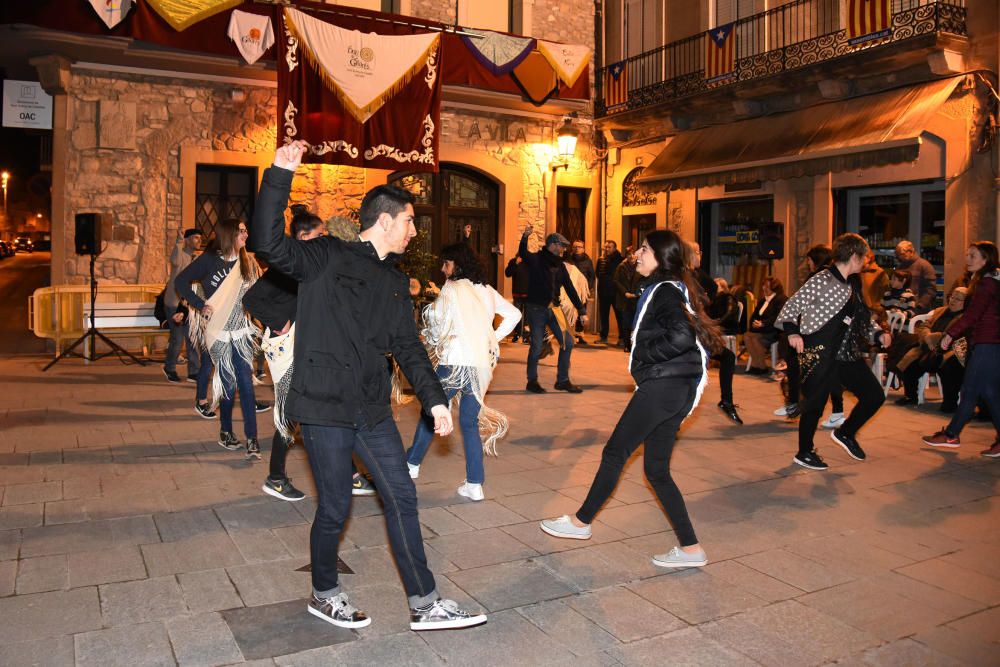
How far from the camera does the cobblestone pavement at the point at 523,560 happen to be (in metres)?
3.56

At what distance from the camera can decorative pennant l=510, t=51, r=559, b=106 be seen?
1585 cm

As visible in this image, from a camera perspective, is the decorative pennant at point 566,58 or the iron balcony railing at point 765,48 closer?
the iron balcony railing at point 765,48

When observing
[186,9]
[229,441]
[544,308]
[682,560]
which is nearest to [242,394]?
Result: [229,441]

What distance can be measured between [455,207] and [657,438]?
13.6 meters

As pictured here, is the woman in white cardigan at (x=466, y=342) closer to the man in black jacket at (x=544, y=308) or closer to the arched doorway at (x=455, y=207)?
the man in black jacket at (x=544, y=308)

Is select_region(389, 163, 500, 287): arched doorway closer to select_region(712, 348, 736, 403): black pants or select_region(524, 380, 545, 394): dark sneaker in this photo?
select_region(524, 380, 545, 394): dark sneaker

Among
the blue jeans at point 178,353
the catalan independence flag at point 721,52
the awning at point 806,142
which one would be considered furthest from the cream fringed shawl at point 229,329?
the catalan independence flag at point 721,52

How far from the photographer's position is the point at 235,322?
664cm

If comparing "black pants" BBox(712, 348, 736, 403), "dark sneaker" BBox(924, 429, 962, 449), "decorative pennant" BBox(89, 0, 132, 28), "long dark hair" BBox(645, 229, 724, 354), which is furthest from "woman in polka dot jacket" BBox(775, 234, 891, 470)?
"decorative pennant" BBox(89, 0, 132, 28)

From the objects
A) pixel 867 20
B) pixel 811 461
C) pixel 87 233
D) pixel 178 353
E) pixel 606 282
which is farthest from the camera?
pixel 606 282

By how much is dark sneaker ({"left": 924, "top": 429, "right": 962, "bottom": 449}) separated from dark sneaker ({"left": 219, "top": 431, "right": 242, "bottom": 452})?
5.94m

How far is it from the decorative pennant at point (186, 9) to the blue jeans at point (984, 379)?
10785 mm

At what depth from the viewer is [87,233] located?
40.1 feet

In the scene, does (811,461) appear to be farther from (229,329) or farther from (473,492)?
(229,329)
